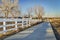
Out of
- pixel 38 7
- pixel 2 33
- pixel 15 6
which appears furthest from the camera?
pixel 38 7

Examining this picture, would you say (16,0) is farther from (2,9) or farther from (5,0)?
(2,9)

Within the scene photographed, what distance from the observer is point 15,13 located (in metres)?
50.1

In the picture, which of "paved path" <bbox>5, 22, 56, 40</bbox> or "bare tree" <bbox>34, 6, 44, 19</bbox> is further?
"bare tree" <bbox>34, 6, 44, 19</bbox>

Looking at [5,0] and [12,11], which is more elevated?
[5,0]

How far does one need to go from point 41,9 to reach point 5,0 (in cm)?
5074

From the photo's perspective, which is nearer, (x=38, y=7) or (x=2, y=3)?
(x=2, y=3)

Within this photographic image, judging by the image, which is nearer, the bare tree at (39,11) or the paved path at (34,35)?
the paved path at (34,35)

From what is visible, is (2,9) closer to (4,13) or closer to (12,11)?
(4,13)

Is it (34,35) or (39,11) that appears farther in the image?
(39,11)

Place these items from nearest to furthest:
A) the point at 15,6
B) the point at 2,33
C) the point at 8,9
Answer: the point at 2,33 → the point at 8,9 → the point at 15,6

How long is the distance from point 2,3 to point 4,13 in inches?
209

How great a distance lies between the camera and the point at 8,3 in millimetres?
50750

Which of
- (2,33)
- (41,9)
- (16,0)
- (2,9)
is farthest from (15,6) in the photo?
(41,9)

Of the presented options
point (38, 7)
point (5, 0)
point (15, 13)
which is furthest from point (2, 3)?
point (38, 7)
